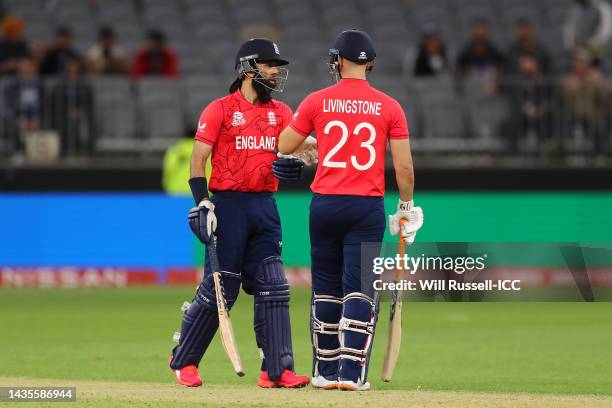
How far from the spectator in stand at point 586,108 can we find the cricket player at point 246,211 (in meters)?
11.0

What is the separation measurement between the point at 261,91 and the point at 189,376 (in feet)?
7.08

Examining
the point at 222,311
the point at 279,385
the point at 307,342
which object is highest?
the point at 222,311

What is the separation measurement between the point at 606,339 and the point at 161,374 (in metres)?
5.50

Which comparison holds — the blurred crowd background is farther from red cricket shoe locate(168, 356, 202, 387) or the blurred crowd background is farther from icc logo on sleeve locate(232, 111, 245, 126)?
red cricket shoe locate(168, 356, 202, 387)

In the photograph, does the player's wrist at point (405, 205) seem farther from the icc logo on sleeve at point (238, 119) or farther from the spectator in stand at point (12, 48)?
the spectator in stand at point (12, 48)

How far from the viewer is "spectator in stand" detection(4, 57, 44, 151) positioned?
20.9 meters

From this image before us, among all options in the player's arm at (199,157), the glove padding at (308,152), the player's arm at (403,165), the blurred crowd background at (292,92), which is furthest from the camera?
the blurred crowd background at (292,92)

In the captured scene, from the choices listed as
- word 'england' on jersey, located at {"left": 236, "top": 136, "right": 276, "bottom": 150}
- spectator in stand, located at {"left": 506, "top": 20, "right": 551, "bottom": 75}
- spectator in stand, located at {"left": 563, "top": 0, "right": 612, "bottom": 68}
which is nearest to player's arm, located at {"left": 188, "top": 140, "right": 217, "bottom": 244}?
word 'england' on jersey, located at {"left": 236, "top": 136, "right": 276, "bottom": 150}

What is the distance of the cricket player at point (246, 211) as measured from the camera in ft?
35.5

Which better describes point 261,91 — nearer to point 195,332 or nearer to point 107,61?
point 195,332

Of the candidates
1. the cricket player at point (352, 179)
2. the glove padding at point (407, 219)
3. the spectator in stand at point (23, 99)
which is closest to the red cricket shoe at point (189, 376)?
the cricket player at point (352, 179)

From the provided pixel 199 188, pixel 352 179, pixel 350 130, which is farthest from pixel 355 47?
pixel 199 188

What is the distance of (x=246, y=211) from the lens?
10844 millimetres

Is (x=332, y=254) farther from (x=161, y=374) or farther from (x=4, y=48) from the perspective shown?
(x=4, y=48)
